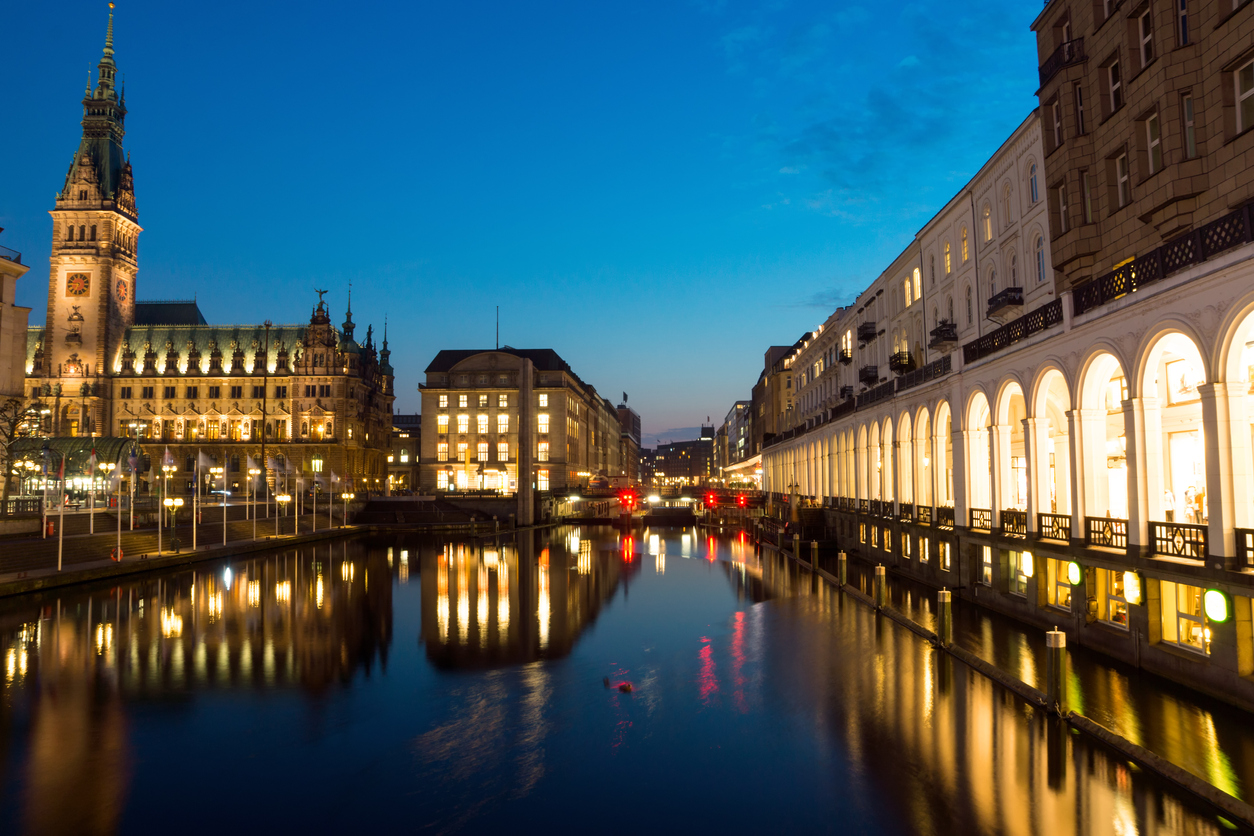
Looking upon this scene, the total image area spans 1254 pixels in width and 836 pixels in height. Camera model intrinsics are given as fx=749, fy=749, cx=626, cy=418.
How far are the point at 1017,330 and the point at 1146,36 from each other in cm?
1027

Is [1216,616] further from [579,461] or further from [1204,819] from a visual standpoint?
[579,461]

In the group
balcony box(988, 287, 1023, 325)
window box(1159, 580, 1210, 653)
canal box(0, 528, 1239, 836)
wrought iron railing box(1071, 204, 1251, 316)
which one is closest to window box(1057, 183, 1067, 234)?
balcony box(988, 287, 1023, 325)

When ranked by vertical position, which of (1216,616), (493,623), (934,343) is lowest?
(493,623)

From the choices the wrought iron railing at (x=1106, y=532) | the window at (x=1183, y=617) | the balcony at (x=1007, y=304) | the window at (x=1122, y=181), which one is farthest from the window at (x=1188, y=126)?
the window at (x=1183, y=617)

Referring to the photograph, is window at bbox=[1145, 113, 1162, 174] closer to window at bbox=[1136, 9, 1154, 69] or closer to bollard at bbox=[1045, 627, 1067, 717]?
window at bbox=[1136, 9, 1154, 69]

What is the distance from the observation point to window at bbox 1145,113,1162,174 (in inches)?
959

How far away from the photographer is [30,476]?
6612cm

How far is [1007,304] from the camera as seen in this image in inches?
1406

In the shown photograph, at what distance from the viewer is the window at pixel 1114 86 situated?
86.4ft

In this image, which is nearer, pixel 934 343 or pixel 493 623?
pixel 493 623

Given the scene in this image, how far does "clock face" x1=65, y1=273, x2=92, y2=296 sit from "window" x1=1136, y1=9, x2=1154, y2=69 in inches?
5953

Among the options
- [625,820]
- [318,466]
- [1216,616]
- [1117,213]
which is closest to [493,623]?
[625,820]

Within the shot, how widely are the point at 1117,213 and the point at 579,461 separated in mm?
131444

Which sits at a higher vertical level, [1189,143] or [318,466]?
[1189,143]
